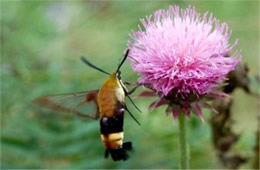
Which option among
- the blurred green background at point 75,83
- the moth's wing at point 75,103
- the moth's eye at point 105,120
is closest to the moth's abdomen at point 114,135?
the moth's eye at point 105,120

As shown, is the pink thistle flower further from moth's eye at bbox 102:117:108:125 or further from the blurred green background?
the blurred green background

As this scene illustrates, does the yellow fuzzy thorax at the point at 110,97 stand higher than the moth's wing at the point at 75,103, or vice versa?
Answer: the yellow fuzzy thorax at the point at 110,97

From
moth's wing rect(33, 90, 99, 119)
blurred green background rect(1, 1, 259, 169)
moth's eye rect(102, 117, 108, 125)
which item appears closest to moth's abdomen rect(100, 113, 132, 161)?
moth's eye rect(102, 117, 108, 125)

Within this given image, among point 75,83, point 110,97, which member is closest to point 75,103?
point 110,97

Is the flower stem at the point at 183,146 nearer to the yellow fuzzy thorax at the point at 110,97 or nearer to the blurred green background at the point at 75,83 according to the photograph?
the yellow fuzzy thorax at the point at 110,97

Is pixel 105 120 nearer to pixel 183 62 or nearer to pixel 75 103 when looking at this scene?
pixel 75 103
